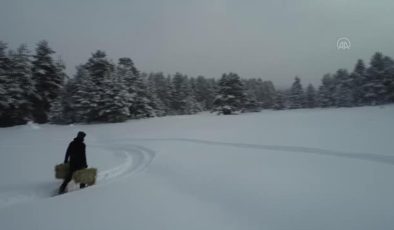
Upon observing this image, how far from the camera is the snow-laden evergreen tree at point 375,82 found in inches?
1592

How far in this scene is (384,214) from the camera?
5.44 metres

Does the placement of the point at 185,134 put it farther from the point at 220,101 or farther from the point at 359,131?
the point at 220,101

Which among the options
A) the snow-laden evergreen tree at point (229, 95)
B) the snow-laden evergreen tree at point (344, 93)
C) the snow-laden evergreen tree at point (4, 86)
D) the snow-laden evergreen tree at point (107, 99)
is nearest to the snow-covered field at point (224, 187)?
the snow-laden evergreen tree at point (107, 99)

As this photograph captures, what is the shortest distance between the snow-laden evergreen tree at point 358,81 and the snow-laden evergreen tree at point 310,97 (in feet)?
43.1

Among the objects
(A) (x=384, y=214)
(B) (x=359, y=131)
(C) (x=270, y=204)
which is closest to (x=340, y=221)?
(A) (x=384, y=214)

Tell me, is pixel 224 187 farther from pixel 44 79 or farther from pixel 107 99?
pixel 44 79

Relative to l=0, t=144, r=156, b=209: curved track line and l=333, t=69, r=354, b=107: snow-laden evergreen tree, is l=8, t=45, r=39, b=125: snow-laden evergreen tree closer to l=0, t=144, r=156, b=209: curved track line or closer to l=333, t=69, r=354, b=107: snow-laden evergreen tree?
l=0, t=144, r=156, b=209: curved track line

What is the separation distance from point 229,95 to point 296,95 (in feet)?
77.7

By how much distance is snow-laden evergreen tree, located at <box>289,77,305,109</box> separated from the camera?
57.2 metres

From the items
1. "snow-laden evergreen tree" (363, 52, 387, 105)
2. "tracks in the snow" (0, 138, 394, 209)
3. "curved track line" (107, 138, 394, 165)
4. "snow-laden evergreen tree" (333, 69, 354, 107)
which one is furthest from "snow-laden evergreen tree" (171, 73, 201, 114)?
"curved track line" (107, 138, 394, 165)

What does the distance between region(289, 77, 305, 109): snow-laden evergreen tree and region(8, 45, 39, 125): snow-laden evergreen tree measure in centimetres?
4462

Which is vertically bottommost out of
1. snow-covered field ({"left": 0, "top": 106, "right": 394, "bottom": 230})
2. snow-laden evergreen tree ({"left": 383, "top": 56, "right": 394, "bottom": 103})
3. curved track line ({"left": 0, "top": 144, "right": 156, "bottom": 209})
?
curved track line ({"left": 0, "top": 144, "right": 156, "bottom": 209})

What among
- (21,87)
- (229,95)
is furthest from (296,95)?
(21,87)

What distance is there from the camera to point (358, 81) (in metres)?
45.2
